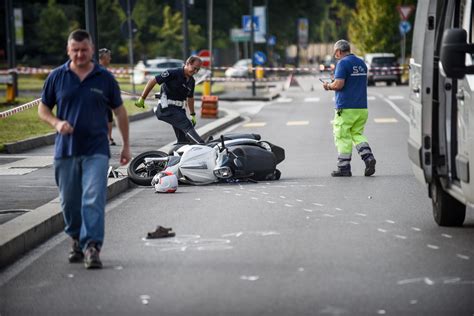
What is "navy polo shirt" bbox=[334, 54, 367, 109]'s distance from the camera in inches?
671

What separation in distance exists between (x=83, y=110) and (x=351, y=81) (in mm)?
7738

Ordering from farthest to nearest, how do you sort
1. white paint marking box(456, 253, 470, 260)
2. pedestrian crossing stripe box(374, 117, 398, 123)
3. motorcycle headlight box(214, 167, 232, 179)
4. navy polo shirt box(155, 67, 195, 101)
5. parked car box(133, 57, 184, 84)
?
parked car box(133, 57, 184, 84), pedestrian crossing stripe box(374, 117, 398, 123), navy polo shirt box(155, 67, 195, 101), motorcycle headlight box(214, 167, 232, 179), white paint marking box(456, 253, 470, 260)

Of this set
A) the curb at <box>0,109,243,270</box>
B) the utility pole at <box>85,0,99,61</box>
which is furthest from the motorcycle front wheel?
the utility pole at <box>85,0,99,61</box>

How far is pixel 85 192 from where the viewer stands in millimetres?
9773

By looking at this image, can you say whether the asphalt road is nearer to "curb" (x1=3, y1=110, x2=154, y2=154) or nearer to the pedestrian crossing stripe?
"curb" (x1=3, y1=110, x2=154, y2=154)

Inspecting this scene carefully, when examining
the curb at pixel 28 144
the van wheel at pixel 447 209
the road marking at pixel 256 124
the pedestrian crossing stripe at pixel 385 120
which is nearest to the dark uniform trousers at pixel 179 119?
the curb at pixel 28 144

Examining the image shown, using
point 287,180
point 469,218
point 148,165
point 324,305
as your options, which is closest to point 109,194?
point 148,165

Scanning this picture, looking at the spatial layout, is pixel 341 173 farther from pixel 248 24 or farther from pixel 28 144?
pixel 248 24

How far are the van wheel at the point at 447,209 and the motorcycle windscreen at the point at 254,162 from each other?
4712 mm

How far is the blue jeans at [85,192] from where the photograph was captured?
9.77 metres

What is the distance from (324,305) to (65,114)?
2.76m

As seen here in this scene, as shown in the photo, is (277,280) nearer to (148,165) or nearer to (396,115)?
(148,165)

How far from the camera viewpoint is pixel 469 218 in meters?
12.3

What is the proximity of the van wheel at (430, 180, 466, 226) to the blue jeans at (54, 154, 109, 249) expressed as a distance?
10.2 feet
